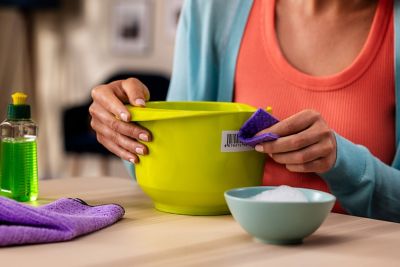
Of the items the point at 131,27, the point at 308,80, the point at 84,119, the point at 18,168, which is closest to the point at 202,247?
the point at 18,168

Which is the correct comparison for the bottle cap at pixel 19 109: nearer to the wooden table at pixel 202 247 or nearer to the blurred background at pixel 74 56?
the wooden table at pixel 202 247

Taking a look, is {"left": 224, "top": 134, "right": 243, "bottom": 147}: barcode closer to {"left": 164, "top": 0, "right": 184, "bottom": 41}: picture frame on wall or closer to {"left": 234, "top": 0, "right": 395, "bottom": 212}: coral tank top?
{"left": 234, "top": 0, "right": 395, "bottom": 212}: coral tank top

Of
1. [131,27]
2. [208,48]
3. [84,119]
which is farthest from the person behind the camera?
[131,27]

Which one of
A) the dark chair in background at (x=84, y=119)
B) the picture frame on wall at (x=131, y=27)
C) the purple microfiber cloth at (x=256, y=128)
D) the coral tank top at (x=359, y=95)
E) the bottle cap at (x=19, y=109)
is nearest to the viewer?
the purple microfiber cloth at (x=256, y=128)

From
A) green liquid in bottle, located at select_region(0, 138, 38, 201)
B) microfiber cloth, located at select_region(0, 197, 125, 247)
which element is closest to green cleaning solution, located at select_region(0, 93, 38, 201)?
green liquid in bottle, located at select_region(0, 138, 38, 201)

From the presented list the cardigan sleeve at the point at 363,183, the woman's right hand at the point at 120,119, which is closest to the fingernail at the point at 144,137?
the woman's right hand at the point at 120,119

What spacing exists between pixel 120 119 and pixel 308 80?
0.47 meters

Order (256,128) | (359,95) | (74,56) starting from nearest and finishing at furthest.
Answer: (256,128), (359,95), (74,56)

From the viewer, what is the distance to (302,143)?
3.07 ft

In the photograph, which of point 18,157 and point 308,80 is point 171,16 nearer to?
point 308,80

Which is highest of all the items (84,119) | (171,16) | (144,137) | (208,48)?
(171,16)

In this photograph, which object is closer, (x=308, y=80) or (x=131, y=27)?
(x=308, y=80)

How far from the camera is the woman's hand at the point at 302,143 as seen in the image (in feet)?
3.01

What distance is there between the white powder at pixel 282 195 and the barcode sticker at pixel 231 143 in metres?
0.11
